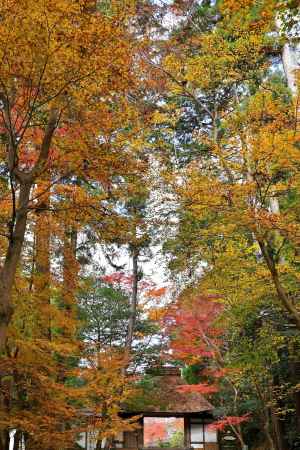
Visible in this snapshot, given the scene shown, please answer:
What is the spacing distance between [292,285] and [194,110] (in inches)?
216

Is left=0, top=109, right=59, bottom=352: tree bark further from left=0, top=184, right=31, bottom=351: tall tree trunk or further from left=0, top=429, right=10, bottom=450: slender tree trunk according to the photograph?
left=0, top=429, right=10, bottom=450: slender tree trunk

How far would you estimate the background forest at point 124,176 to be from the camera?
4.79 metres

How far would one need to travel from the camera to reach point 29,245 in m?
7.54

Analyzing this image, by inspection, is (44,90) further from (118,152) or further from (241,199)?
(241,199)

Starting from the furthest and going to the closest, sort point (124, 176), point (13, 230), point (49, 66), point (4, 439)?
1. point (4, 439)
2. point (124, 176)
3. point (13, 230)
4. point (49, 66)

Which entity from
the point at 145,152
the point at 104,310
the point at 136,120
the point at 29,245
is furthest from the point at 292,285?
the point at 104,310

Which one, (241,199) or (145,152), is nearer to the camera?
(241,199)

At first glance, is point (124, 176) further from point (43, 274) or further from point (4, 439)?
point (4, 439)

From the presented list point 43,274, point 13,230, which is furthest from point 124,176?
point 43,274

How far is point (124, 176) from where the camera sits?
6.00 meters

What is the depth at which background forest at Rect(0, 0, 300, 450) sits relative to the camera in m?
4.79

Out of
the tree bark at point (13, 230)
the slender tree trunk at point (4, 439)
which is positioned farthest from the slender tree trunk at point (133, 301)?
the tree bark at point (13, 230)

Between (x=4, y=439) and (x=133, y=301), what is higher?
(x=133, y=301)

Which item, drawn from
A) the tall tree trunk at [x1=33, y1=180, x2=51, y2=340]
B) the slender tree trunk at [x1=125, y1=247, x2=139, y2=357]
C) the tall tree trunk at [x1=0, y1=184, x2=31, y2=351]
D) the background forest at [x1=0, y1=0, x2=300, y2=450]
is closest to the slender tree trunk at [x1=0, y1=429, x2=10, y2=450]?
the background forest at [x1=0, y1=0, x2=300, y2=450]
